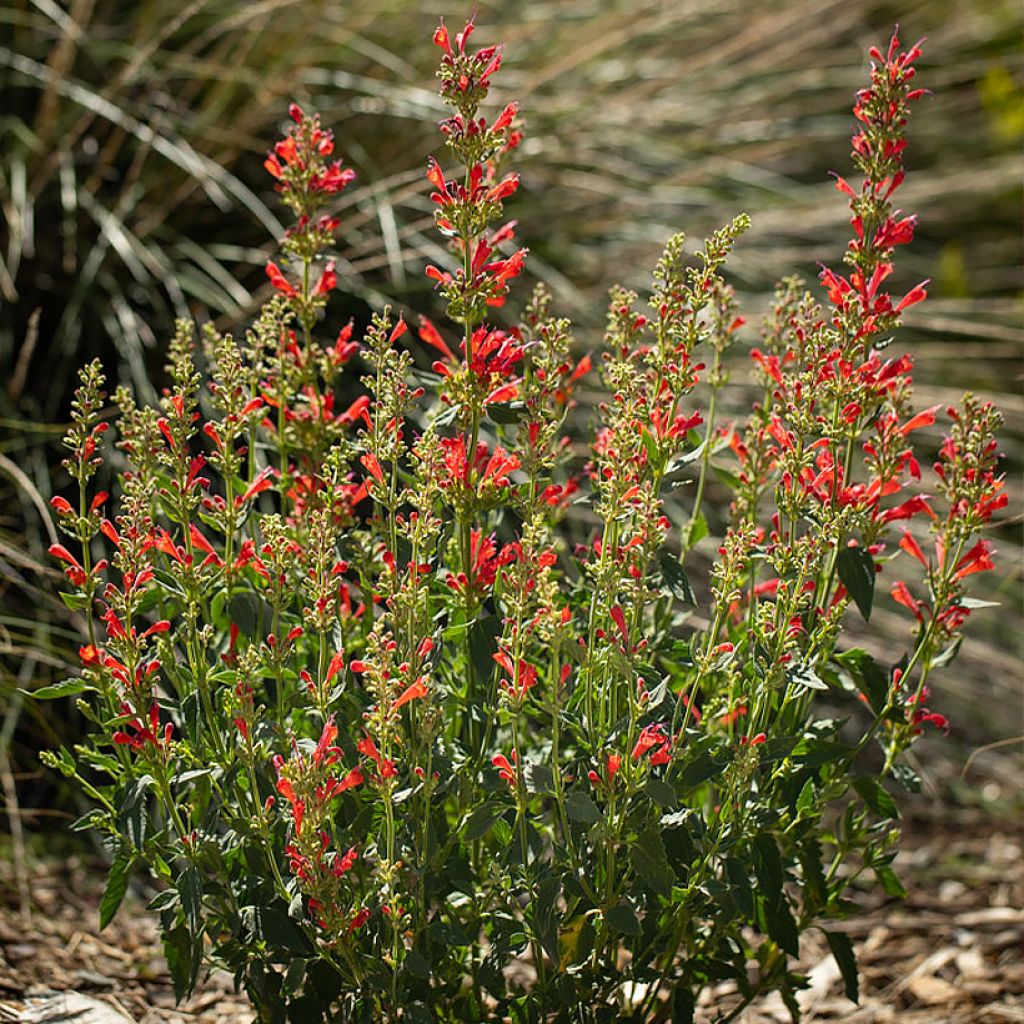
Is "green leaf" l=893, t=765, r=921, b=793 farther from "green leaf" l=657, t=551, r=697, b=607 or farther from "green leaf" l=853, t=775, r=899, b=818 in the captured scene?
"green leaf" l=657, t=551, r=697, b=607

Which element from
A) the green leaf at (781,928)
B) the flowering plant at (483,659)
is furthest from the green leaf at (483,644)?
the green leaf at (781,928)

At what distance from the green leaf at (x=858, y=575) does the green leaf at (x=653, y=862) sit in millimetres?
312

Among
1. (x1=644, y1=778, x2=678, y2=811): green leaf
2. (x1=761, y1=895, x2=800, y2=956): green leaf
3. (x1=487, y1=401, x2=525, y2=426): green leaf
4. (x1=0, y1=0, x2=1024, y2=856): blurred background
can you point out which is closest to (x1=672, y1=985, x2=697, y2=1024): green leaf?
(x1=761, y1=895, x2=800, y2=956): green leaf

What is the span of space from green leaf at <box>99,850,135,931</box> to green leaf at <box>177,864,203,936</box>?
0.34 feet

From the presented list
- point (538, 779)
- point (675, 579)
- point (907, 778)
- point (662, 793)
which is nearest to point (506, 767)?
point (538, 779)

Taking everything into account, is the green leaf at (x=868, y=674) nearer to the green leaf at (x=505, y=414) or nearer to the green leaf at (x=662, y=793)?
the green leaf at (x=662, y=793)

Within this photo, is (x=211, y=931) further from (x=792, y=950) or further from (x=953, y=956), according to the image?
(x=953, y=956)

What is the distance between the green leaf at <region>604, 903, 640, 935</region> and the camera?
4.43 ft

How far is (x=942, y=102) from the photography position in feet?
16.1

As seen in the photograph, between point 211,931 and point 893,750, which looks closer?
point 211,931

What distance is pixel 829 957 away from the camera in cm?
249

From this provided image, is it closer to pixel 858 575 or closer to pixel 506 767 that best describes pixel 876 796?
pixel 858 575

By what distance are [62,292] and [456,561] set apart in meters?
1.97

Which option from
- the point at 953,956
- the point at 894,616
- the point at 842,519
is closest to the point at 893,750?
the point at 842,519
